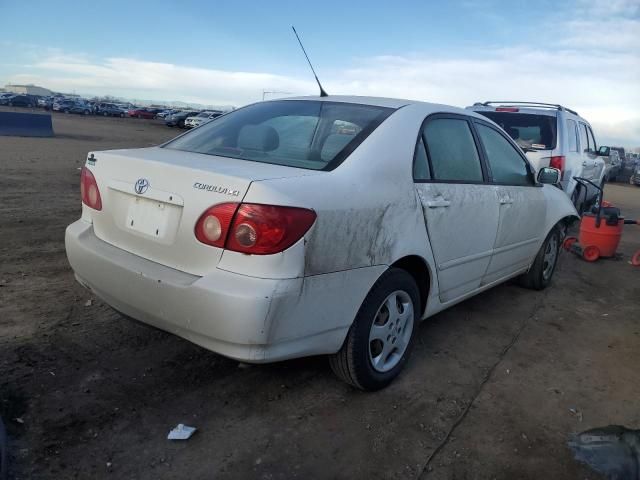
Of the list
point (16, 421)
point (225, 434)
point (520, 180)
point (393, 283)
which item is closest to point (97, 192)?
point (16, 421)

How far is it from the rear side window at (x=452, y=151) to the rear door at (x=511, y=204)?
0.61 feet

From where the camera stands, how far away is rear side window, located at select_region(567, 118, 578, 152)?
7.86 meters

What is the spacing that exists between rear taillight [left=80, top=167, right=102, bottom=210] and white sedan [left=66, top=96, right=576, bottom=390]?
0.01 meters

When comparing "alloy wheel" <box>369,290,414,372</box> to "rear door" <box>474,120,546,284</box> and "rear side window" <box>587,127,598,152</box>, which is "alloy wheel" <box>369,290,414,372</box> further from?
A: "rear side window" <box>587,127,598,152</box>

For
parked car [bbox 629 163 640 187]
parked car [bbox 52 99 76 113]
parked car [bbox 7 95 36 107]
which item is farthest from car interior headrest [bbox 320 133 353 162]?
parked car [bbox 7 95 36 107]

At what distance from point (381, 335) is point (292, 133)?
1.29 m

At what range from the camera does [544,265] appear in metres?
5.28

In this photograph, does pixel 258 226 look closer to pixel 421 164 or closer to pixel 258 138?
pixel 258 138

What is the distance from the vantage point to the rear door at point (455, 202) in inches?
127

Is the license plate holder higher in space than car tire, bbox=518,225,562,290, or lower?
higher

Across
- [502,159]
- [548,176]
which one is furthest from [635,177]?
[502,159]

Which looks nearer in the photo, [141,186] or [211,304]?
[211,304]

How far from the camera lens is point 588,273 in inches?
248

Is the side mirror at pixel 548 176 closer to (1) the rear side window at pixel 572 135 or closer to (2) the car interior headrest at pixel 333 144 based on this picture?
(2) the car interior headrest at pixel 333 144
